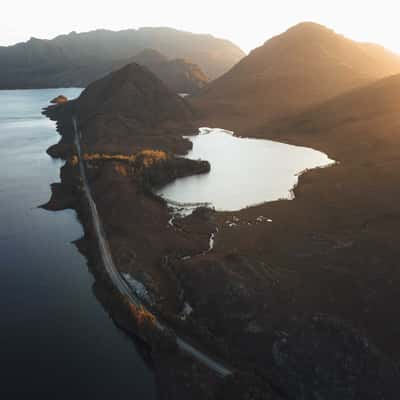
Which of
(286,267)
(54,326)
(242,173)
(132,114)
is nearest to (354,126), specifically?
(242,173)

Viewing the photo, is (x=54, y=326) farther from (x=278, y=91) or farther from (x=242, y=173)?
(x=278, y=91)

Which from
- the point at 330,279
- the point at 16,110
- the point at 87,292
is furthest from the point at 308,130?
the point at 16,110

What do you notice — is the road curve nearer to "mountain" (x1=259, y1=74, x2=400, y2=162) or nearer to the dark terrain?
the dark terrain

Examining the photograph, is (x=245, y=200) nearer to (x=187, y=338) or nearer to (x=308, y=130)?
(x=187, y=338)

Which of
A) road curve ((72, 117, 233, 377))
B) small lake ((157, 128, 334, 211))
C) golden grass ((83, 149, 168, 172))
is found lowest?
small lake ((157, 128, 334, 211))

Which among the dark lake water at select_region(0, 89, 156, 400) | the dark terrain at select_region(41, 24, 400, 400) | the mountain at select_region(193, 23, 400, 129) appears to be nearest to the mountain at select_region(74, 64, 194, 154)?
the dark terrain at select_region(41, 24, 400, 400)

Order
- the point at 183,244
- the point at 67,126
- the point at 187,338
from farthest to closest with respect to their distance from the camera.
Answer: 1. the point at 67,126
2. the point at 183,244
3. the point at 187,338
